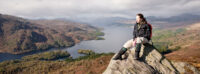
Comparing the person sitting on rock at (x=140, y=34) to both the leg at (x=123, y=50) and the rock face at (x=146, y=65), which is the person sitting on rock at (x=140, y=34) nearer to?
the leg at (x=123, y=50)

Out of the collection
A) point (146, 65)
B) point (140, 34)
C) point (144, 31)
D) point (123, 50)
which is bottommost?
point (146, 65)

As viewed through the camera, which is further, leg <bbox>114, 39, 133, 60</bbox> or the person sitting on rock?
leg <bbox>114, 39, 133, 60</bbox>

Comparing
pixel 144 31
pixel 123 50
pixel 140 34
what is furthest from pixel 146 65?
pixel 144 31

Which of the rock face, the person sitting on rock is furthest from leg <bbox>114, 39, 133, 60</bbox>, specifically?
the rock face

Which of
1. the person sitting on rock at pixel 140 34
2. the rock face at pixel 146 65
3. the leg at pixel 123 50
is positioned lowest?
the rock face at pixel 146 65

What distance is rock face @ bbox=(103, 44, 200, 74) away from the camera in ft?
34.3

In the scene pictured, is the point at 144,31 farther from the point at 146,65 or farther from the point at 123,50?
the point at 146,65

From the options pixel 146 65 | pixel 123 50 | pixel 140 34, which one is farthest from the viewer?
pixel 123 50

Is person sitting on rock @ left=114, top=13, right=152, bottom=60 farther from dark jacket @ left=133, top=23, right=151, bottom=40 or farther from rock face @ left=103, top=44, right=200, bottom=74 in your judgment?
rock face @ left=103, top=44, right=200, bottom=74

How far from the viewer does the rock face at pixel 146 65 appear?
412 inches

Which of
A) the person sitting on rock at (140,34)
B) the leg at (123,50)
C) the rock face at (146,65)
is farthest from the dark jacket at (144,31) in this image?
the rock face at (146,65)

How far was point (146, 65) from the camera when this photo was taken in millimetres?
11414

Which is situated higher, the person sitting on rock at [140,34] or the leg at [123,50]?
the person sitting on rock at [140,34]

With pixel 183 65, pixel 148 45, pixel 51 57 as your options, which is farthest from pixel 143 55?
pixel 51 57
